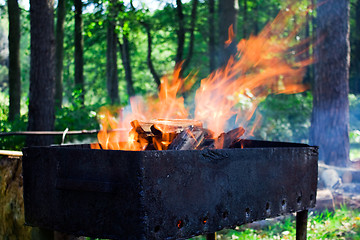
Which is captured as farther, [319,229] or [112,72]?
[112,72]

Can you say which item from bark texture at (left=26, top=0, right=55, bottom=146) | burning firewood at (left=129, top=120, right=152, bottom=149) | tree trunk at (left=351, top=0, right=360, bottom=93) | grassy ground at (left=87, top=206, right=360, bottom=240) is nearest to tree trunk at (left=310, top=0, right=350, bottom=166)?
grassy ground at (left=87, top=206, right=360, bottom=240)

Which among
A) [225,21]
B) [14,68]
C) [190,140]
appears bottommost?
[190,140]

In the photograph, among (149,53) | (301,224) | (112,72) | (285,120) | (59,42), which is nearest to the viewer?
(301,224)

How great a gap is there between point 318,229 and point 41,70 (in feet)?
16.5

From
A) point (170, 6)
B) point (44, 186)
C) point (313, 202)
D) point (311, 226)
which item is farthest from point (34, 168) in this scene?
point (170, 6)

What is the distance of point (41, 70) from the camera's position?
699cm

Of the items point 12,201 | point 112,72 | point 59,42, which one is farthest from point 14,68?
point 12,201

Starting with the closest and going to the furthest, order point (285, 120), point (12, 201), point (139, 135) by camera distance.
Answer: point (139, 135), point (12, 201), point (285, 120)

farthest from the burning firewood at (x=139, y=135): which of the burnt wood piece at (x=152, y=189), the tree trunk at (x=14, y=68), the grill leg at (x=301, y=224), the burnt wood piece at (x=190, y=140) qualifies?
the tree trunk at (x=14, y=68)

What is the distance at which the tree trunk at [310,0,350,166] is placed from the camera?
862 centimetres

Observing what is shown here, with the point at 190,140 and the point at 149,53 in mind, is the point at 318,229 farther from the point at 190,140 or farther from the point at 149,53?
the point at 149,53

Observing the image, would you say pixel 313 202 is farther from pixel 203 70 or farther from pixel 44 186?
pixel 203 70

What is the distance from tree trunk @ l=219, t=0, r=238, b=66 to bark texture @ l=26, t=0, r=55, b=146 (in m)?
6.29

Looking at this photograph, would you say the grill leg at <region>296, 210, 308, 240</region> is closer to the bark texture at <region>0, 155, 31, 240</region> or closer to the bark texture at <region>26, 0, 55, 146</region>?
the bark texture at <region>0, 155, 31, 240</region>
